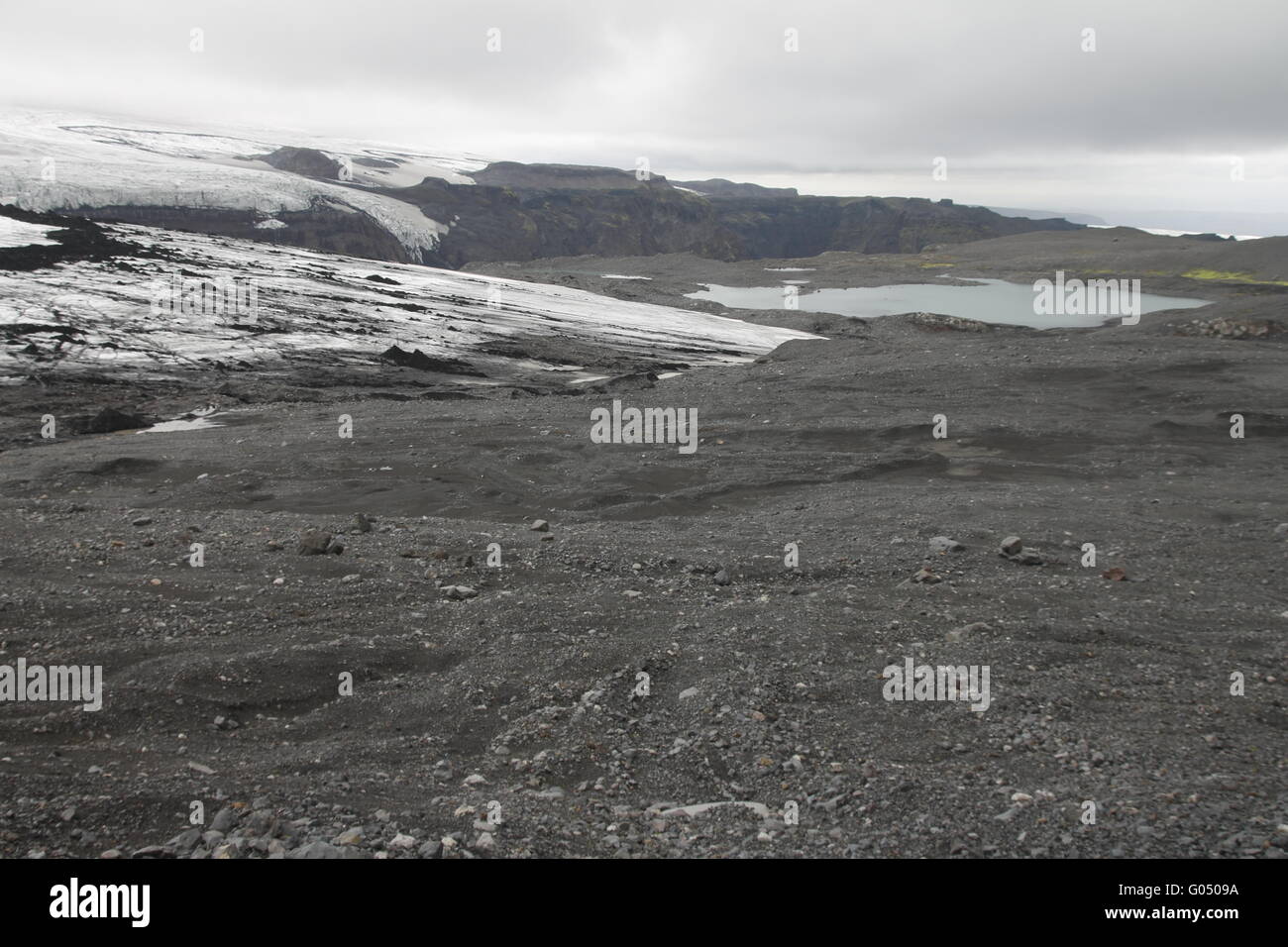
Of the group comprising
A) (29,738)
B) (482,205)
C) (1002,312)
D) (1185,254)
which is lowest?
(29,738)

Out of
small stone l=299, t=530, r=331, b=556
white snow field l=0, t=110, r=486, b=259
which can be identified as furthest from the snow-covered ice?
small stone l=299, t=530, r=331, b=556

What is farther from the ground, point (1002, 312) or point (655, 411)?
point (1002, 312)

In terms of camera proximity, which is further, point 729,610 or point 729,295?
point 729,295

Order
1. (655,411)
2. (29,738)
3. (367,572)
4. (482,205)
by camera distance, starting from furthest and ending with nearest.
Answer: (482,205) < (655,411) < (367,572) < (29,738)

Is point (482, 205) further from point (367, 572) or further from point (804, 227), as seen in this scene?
point (367, 572)

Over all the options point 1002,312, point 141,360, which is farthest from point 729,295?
point 141,360

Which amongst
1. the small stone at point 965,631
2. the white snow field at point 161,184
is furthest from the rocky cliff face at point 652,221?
the small stone at point 965,631
